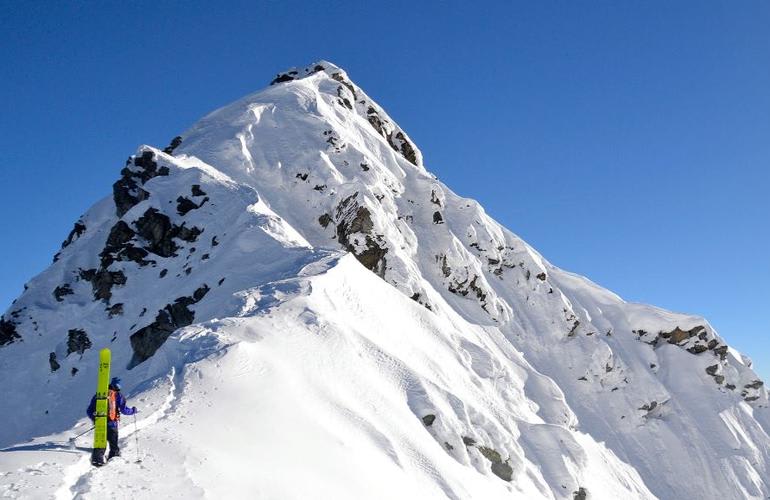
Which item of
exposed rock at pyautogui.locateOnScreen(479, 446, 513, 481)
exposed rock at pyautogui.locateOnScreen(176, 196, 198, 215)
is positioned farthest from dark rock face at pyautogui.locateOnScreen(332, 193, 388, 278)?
exposed rock at pyautogui.locateOnScreen(479, 446, 513, 481)

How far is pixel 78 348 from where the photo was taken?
3712 centimetres

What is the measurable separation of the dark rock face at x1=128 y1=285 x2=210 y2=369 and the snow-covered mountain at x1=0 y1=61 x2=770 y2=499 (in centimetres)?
14

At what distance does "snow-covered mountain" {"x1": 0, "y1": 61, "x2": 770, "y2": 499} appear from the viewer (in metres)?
13.2

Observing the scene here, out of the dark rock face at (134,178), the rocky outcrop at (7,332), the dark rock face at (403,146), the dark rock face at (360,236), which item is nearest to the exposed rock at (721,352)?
the dark rock face at (360,236)

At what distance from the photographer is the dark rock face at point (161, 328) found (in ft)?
103

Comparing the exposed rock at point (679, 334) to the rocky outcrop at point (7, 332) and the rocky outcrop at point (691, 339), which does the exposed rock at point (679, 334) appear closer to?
the rocky outcrop at point (691, 339)

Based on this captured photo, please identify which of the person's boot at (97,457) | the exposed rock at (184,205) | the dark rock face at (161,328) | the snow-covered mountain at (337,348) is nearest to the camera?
the person's boot at (97,457)

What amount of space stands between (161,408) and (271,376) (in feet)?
11.9

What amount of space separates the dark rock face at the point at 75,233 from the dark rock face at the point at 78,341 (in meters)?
18.2

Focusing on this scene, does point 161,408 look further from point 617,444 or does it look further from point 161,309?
point 617,444

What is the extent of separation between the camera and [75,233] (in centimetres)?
5403

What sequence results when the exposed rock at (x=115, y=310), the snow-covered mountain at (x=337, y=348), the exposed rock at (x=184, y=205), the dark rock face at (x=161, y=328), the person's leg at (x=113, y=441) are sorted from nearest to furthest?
the person's leg at (x=113, y=441)
the snow-covered mountain at (x=337, y=348)
the dark rock face at (x=161, y=328)
the exposed rock at (x=115, y=310)
the exposed rock at (x=184, y=205)

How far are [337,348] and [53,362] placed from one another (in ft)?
88.7

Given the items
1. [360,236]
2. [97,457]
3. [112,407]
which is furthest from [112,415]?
[360,236]
